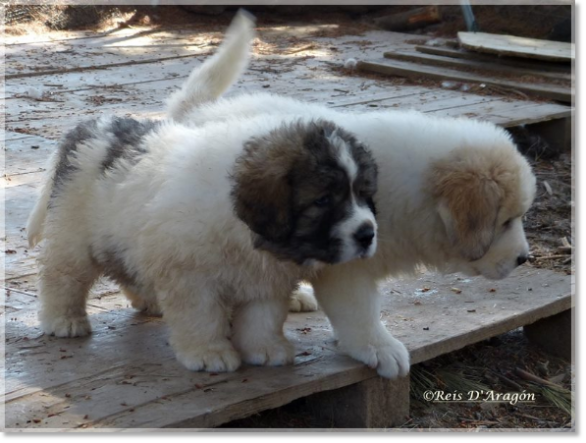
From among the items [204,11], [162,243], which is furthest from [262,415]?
[204,11]

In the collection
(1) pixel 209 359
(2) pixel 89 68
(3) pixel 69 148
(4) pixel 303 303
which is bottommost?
(4) pixel 303 303

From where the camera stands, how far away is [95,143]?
4.03 m

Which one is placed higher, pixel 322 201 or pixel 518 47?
pixel 322 201

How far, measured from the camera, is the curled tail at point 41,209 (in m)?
4.22

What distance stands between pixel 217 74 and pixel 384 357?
1927 mm

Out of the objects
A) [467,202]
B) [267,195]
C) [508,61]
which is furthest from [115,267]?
[508,61]

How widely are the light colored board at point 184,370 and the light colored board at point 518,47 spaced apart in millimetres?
5250

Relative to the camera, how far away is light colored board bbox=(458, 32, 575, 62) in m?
9.63

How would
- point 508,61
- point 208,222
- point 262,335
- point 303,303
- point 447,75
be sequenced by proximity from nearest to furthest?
point 208,222 → point 262,335 → point 303,303 → point 447,75 → point 508,61

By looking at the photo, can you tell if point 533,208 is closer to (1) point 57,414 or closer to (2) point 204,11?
(1) point 57,414

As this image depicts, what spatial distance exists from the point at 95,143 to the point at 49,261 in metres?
0.53

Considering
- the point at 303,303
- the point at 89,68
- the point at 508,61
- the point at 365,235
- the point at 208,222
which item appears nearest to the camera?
the point at 365,235

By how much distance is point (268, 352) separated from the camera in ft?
12.4

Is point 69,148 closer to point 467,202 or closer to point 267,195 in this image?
point 267,195
